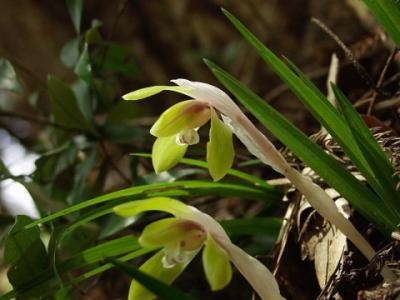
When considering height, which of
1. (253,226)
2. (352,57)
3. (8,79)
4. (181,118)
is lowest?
(253,226)

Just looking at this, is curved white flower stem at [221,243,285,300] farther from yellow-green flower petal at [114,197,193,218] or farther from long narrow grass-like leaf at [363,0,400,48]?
long narrow grass-like leaf at [363,0,400,48]

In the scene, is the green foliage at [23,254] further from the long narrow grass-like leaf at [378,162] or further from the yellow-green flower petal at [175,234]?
the long narrow grass-like leaf at [378,162]

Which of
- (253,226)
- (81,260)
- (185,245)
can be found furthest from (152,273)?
(253,226)

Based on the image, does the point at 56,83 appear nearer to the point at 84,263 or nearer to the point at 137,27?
the point at 84,263

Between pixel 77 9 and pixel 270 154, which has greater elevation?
pixel 77 9

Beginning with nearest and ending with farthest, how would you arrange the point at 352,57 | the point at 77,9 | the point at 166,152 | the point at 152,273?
the point at 152,273, the point at 166,152, the point at 352,57, the point at 77,9

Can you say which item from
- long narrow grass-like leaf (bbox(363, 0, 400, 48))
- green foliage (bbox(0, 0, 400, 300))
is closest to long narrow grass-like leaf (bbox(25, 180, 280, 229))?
green foliage (bbox(0, 0, 400, 300))

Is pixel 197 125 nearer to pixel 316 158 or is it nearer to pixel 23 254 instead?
pixel 316 158

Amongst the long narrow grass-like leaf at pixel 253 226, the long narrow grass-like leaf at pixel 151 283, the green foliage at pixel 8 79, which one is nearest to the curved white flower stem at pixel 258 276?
the long narrow grass-like leaf at pixel 151 283
